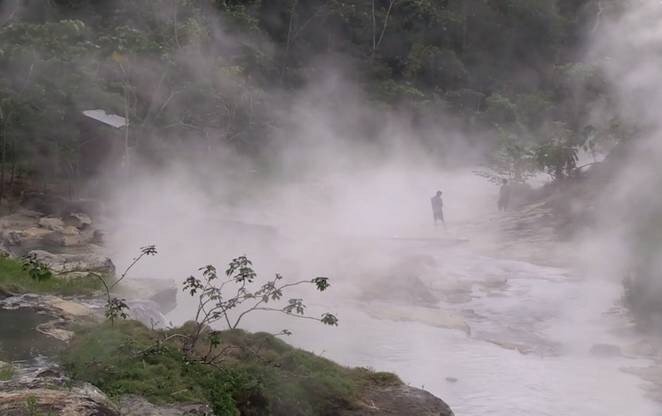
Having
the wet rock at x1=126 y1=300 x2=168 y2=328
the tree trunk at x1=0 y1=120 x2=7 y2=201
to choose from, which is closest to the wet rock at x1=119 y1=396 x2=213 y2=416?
the wet rock at x1=126 y1=300 x2=168 y2=328

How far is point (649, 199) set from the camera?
644 inches

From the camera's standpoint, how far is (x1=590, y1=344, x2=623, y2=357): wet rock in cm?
927

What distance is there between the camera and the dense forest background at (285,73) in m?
17.9

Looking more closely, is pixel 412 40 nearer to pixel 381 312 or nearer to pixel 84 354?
pixel 381 312

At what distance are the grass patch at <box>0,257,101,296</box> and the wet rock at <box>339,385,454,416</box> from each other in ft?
13.6

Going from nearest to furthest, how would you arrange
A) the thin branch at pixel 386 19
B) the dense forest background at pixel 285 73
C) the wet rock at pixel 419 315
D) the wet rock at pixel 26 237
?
the wet rock at pixel 419 315 → the wet rock at pixel 26 237 → the dense forest background at pixel 285 73 → the thin branch at pixel 386 19

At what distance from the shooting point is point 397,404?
17.3ft

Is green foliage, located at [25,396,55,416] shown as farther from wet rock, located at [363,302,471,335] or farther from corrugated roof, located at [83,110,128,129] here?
corrugated roof, located at [83,110,128,129]

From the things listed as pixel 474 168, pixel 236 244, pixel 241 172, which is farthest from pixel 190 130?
pixel 474 168

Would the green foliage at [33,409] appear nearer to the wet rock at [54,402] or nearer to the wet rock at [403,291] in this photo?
the wet rock at [54,402]

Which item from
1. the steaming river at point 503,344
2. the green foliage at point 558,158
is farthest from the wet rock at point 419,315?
the green foliage at point 558,158

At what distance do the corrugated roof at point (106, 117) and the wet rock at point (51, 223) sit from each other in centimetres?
429

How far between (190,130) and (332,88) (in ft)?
28.1

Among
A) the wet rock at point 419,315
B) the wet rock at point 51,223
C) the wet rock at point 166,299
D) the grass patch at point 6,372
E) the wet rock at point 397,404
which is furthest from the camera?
the wet rock at point 51,223
